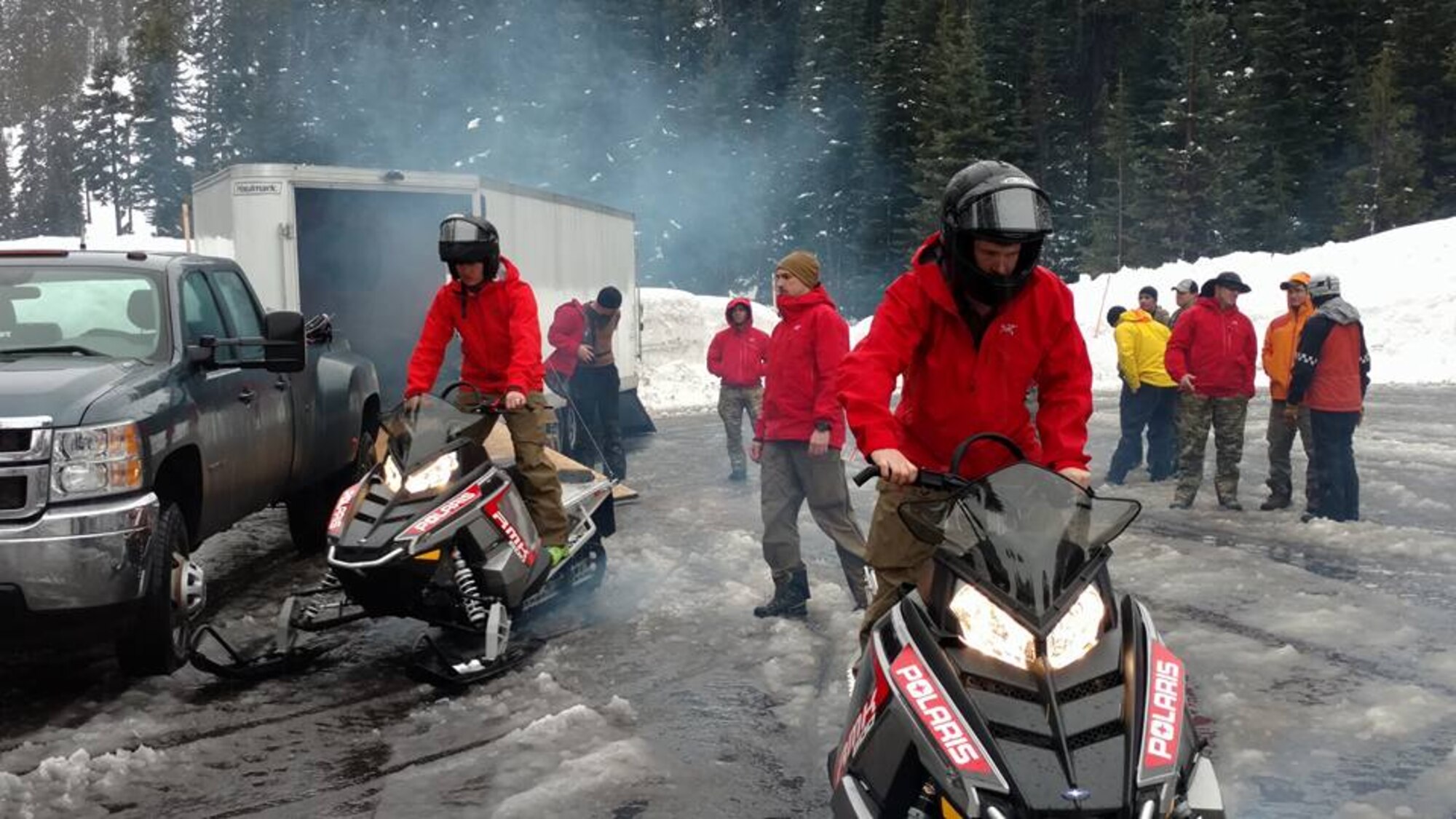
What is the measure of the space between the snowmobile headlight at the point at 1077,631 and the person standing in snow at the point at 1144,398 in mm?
10246

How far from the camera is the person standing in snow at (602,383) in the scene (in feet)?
43.0

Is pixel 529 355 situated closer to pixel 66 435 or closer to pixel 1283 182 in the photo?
pixel 66 435

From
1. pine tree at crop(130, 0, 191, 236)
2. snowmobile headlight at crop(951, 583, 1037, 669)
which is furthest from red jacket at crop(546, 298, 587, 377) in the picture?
pine tree at crop(130, 0, 191, 236)

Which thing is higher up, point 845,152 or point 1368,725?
point 845,152

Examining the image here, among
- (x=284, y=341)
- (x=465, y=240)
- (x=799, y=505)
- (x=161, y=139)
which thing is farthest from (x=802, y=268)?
(x=161, y=139)

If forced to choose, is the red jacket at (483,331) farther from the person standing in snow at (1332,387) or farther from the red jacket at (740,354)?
the person standing in snow at (1332,387)

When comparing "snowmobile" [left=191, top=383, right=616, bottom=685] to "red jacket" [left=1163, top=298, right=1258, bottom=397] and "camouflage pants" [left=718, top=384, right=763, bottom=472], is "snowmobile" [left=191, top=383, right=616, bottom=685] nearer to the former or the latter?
"camouflage pants" [left=718, top=384, right=763, bottom=472]

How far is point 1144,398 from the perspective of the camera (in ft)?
43.0

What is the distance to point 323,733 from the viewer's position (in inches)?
224

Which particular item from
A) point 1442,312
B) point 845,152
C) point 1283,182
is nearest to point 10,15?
point 845,152

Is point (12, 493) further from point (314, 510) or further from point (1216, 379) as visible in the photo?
point (1216, 379)

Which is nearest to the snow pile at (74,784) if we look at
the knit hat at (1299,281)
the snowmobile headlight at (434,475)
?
the snowmobile headlight at (434,475)

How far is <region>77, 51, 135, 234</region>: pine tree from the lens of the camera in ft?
303

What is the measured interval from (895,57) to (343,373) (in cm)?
5328
